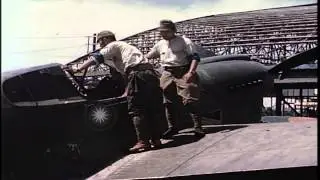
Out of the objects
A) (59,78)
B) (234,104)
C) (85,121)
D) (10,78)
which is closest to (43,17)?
(10,78)

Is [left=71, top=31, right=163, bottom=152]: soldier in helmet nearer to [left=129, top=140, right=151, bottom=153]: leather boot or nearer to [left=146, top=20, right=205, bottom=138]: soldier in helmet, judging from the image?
[left=129, top=140, right=151, bottom=153]: leather boot

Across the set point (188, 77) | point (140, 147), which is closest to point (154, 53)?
point (188, 77)

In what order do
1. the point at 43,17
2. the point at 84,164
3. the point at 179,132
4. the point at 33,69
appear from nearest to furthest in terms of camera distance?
the point at 43,17 < the point at 33,69 < the point at 84,164 < the point at 179,132

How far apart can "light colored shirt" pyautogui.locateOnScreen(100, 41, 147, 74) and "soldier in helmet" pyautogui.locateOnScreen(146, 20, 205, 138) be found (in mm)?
318

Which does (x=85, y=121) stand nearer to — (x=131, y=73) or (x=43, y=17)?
(x=131, y=73)

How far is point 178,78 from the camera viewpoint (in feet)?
20.1

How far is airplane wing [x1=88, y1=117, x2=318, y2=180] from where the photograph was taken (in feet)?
15.5

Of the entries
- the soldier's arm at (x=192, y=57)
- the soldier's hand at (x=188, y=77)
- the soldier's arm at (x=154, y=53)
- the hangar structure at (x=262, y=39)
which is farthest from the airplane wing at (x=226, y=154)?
the hangar structure at (x=262, y=39)

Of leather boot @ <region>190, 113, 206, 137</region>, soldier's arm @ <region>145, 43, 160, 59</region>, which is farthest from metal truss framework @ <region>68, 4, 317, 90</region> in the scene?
leather boot @ <region>190, 113, 206, 137</region>

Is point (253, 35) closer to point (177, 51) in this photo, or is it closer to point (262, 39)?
point (262, 39)

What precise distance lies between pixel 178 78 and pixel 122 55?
640mm

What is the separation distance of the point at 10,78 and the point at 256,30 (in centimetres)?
632

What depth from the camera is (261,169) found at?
15.0 ft

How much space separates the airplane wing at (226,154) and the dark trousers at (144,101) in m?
0.23
